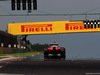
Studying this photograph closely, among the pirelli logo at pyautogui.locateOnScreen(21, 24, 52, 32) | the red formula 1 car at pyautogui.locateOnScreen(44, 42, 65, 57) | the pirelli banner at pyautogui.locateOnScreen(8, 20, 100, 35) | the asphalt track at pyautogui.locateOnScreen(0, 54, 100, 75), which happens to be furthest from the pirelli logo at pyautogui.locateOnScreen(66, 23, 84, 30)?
the asphalt track at pyautogui.locateOnScreen(0, 54, 100, 75)

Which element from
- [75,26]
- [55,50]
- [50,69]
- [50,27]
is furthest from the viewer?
[50,27]

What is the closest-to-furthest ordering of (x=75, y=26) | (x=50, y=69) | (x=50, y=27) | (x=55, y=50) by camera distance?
1. (x=50, y=69)
2. (x=55, y=50)
3. (x=75, y=26)
4. (x=50, y=27)

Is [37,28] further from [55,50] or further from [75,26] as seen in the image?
[55,50]

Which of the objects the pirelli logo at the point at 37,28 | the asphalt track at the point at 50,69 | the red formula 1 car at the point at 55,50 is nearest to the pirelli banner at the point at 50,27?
the pirelli logo at the point at 37,28

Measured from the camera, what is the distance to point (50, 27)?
70438 mm

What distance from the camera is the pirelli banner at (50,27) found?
224 ft

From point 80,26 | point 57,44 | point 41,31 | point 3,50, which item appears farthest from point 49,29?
point 57,44

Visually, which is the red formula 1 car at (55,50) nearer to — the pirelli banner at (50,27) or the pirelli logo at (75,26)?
the pirelli banner at (50,27)

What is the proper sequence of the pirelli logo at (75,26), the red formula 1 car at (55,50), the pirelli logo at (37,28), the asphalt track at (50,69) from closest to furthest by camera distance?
1. the asphalt track at (50,69)
2. the red formula 1 car at (55,50)
3. the pirelli logo at (75,26)
4. the pirelli logo at (37,28)

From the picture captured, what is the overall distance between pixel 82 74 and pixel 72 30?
56495 millimetres

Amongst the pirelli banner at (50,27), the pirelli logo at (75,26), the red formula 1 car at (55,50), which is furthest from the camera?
the pirelli logo at (75,26)

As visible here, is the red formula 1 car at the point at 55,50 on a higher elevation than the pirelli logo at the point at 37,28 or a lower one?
lower

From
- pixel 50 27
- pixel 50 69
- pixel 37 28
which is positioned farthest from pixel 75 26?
pixel 50 69

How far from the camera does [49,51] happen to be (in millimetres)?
37719
